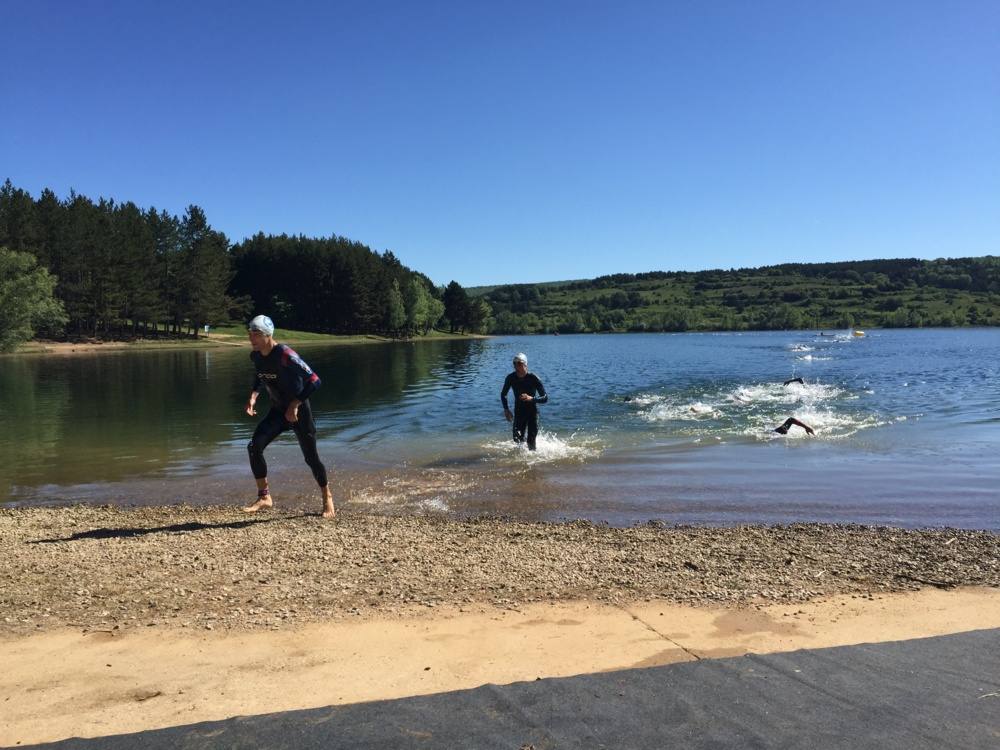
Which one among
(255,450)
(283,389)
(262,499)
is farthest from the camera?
(262,499)

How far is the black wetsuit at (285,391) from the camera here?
8586 mm

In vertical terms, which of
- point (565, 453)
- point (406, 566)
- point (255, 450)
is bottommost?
point (565, 453)

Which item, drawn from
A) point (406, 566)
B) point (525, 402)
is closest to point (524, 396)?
point (525, 402)

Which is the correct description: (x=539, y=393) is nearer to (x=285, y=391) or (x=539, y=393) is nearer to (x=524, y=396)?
(x=524, y=396)

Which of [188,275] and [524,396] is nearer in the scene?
[524,396]

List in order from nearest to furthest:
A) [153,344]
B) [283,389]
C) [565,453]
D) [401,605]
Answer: [401,605], [283,389], [565,453], [153,344]

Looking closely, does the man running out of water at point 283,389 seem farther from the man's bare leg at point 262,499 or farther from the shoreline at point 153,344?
the shoreline at point 153,344

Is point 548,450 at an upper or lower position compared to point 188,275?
lower

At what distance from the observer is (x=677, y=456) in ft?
46.6

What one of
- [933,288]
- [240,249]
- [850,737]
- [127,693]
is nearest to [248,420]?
[127,693]

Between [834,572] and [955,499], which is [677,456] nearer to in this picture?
[955,499]

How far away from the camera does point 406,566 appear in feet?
21.6

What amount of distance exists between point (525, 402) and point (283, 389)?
6196 millimetres

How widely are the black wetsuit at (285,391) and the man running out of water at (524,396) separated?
17.1 feet
